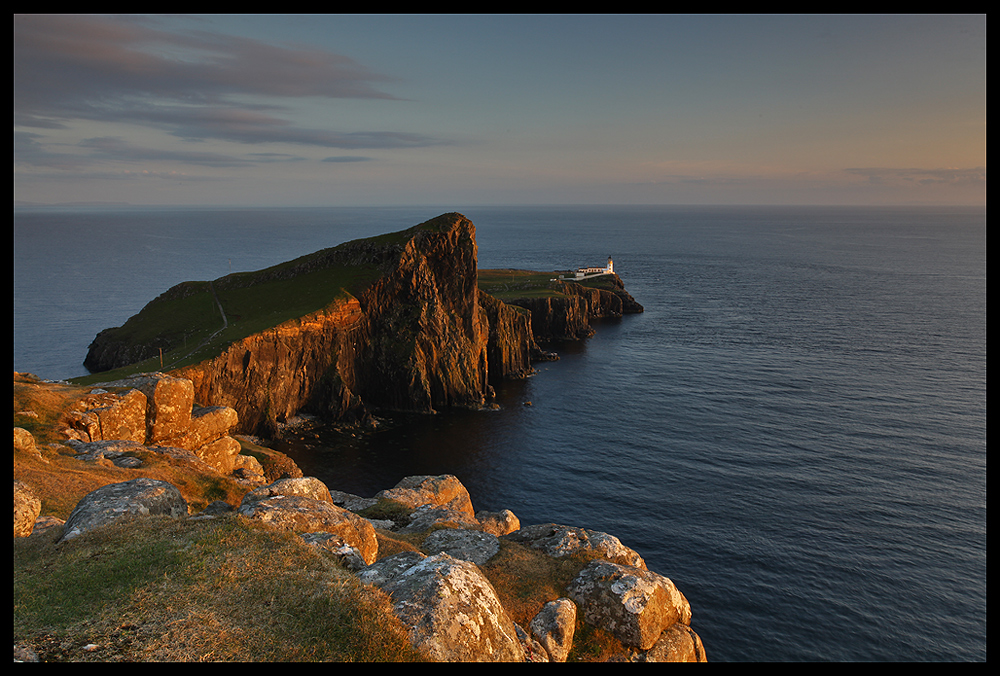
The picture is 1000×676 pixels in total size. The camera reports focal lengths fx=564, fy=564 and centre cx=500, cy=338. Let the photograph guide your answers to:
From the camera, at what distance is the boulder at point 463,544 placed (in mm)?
23734

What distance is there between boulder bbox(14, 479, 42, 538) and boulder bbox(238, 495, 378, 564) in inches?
257

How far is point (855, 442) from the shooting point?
69.6 m

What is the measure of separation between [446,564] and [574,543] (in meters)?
10.9

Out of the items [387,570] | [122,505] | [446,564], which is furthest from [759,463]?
[122,505]

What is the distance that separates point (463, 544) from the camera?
2491 cm

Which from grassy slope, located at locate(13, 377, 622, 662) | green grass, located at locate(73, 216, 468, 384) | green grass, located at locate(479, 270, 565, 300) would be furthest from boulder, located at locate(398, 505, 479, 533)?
green grass, located at locate(479, 270, 565, 300)

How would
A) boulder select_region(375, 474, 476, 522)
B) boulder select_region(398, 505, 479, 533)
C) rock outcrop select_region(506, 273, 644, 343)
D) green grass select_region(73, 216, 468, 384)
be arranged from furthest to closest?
rock outcrop select_region(506, 273, 644, 343)
green grass select_region(73, 216, 468, 384)
boulder select_region(375, 474, 476, 522)
boulder select_region(398, 505, 479, 533)

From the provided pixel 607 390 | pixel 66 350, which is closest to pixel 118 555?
pixel 607 390

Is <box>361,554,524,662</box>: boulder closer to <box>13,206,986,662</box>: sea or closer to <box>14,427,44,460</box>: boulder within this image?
<box>14,427,44,460</box>: boulder

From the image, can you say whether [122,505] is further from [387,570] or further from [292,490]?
[387,570]

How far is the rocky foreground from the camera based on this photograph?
1433cm

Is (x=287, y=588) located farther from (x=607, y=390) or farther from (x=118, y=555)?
(x=607, y=390)

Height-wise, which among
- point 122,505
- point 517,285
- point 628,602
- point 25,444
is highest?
point 122,505
